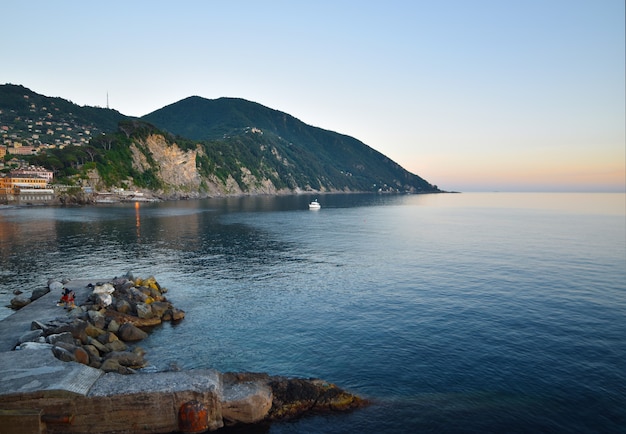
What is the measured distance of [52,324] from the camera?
25.5m

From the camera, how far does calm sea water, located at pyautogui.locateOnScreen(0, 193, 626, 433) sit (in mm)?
18844

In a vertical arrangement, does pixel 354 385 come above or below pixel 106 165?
below

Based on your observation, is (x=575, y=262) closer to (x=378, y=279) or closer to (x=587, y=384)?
(x=378, y=279)

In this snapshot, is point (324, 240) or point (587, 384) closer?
point (587, 384)

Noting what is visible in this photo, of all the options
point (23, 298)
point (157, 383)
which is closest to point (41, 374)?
point (157, 383)

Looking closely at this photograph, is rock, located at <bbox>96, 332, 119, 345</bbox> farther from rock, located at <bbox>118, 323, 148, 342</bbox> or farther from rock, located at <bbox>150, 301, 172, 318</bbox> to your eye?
rock, located at <bbox>150, 301, 172, 318</bbox>

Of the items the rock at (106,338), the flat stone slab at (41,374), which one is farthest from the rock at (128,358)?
the flat stone slab at (41,374)

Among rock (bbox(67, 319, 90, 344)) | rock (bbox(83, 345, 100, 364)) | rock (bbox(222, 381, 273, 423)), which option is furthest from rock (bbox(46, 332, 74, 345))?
rock (bbox(222, 381, 273, 423))

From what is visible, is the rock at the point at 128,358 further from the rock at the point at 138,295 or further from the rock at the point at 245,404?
the rock at the point at 138,295

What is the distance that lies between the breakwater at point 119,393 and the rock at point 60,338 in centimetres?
5

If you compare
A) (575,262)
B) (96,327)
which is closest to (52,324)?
(96,327)

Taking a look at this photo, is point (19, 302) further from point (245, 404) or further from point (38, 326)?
point (245, 404)

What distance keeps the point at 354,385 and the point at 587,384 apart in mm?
12738

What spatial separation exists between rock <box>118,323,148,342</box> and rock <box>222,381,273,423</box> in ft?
39.2
